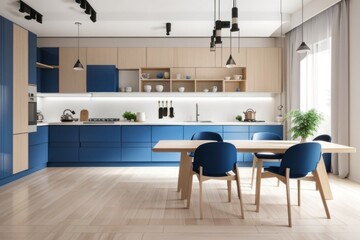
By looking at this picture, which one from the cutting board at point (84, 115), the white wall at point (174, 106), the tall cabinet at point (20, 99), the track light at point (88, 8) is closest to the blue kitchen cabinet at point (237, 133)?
the white wall at point (174, 106)

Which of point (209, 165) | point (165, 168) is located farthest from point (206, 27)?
point (209, 165)

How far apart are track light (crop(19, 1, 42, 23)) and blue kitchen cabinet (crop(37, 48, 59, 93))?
1350 millimetres

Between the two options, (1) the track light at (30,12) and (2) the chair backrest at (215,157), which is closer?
(2) the chair backrest at (215,157)

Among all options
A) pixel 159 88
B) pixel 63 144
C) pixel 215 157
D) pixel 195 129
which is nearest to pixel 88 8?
pixel 159 88

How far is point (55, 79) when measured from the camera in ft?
22.6

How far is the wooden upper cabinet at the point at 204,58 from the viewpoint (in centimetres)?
693

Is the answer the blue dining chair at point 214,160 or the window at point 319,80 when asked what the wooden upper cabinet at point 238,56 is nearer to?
the window at point 319,80

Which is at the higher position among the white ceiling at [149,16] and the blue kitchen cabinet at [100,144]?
the white ceiling at [149,16]

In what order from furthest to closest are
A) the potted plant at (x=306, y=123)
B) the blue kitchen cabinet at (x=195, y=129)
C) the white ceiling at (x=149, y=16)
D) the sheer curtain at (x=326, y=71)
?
1. the blue kitchen cabinet at (x=195, y=129)
2. the white ceiling at (x=149, y=16)
3. the sheer curtain at (x=326, y=71)
4. the potted plant at (x=306, y=123)

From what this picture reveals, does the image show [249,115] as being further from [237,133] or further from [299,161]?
[299,161]

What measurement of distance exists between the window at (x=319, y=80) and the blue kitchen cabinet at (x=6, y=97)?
4.97 m

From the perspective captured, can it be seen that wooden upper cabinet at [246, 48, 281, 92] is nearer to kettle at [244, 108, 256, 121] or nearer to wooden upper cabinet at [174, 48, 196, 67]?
kettle at [244, 108, 256, 121]

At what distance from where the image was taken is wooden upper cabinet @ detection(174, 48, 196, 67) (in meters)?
6.93

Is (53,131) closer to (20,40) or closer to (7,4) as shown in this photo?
(20,40)
